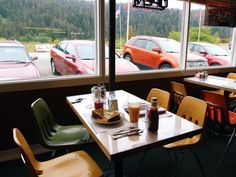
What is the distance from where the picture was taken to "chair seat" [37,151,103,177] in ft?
4.66

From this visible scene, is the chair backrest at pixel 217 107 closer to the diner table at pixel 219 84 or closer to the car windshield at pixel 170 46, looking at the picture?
the diner table at pixel 219 84

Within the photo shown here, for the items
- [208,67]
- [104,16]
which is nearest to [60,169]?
[104,16]

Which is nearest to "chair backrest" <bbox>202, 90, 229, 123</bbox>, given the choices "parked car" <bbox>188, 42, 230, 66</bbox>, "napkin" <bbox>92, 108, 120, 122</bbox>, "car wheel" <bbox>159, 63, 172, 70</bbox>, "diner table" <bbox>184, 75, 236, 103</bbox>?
"diner table" <bbox>184, 75, 236, 103</bbox>

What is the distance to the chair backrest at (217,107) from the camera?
2.21 m

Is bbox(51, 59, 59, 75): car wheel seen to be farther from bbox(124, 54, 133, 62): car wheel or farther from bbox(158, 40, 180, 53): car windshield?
bbox(158, 40, 180, 53): car windshield

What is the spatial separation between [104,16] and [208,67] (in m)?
2.25

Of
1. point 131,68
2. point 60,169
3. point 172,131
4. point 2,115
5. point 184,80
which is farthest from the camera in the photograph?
point 184,80

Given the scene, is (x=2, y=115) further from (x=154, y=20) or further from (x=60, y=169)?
(x=154, y=20)

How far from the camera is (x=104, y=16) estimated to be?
262 centimetres

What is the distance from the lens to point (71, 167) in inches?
58.7

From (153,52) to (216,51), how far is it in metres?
1.50

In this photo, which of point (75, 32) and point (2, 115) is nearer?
point (2, 115)

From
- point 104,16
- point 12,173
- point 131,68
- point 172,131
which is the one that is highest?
point 104,16

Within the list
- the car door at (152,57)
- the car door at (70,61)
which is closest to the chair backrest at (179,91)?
the car door at (152,57)
